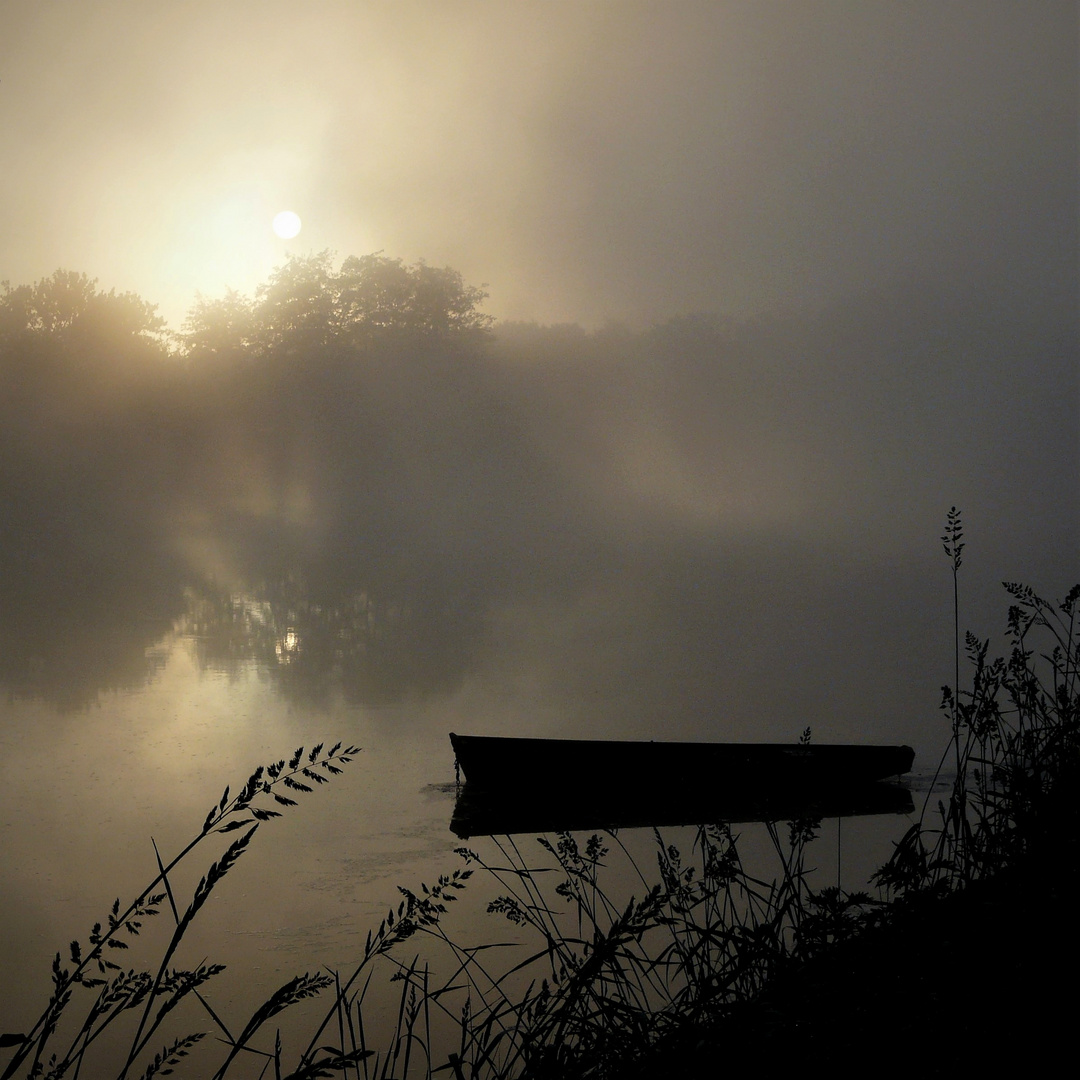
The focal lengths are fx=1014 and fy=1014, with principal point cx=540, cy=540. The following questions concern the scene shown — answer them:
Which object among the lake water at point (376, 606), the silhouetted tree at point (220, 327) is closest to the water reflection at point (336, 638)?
the lake water at point (376, 606)

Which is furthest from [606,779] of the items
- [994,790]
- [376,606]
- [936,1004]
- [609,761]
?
[376,606]

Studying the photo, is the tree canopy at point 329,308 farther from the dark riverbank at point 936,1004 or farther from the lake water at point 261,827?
the dark riverbank at point 936,1004

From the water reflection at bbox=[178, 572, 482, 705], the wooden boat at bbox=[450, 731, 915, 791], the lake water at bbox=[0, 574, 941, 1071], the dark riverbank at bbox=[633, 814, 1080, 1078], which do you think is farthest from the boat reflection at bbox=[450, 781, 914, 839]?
the water reflection at bbox=[178, 572, 482, 705]

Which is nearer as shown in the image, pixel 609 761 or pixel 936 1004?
pixel 936 1004

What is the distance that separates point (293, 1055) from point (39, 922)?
3.42 m

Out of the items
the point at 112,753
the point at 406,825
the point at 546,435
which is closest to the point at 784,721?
the point at 406,825

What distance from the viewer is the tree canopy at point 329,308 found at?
59.0m

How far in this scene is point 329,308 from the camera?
60188 millimetres

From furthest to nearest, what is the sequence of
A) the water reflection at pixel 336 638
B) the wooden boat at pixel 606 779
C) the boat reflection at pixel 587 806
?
1. the water reflection at pixel 336 638
2. the wooden boat at pixel 606 779
3. the boat reflection at pixel 587 806

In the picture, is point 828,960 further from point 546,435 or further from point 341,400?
point 546,435

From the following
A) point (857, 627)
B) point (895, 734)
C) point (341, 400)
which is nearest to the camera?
point (895, 734)

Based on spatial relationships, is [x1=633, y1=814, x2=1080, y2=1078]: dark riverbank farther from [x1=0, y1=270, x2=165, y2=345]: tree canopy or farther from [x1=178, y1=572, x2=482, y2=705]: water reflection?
[x1=0, y1=270, x2=165, y2=345]: tree canopy

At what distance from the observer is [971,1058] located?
1.82 m

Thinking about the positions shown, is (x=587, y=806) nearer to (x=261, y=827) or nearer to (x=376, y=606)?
(x=261, y=827)
